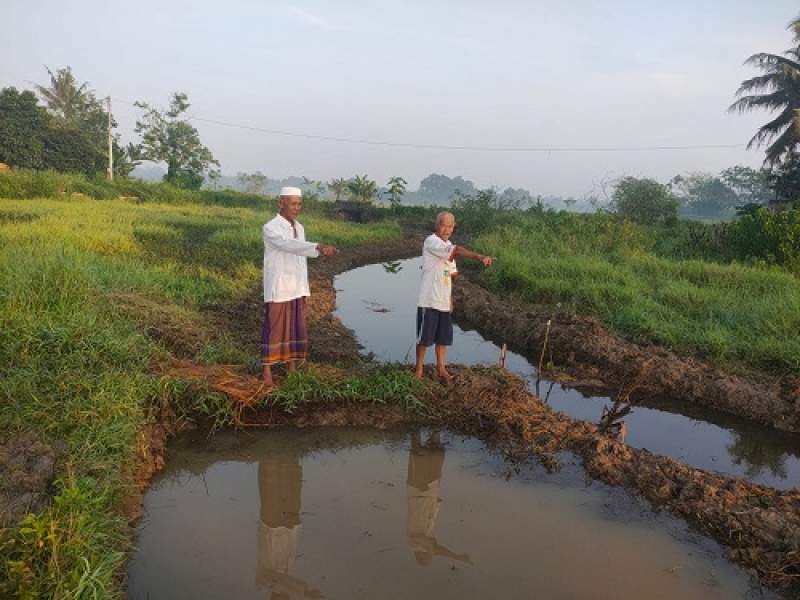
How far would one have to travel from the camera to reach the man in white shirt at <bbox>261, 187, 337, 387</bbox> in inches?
170

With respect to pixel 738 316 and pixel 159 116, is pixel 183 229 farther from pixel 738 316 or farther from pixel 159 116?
pixel 159 116

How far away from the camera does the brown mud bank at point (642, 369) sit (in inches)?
204

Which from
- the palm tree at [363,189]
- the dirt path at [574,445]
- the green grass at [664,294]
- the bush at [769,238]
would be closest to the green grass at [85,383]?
the dirt path at [574,445]

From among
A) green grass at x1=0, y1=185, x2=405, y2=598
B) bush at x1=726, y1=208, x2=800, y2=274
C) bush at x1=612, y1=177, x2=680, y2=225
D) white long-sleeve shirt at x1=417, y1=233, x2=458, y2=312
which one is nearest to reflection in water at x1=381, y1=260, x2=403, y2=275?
green grass at x1=0, y1=185, x2=405, y2=598

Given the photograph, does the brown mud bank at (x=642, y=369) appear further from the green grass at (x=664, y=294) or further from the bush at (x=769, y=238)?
the bush at (x=769, y=238)

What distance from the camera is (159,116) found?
32781 mm

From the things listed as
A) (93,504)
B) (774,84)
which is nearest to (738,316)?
(93,504)

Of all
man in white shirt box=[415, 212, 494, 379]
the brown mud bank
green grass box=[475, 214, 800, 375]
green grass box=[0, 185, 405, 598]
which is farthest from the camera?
green grass box=[475, 214, 800, 375]

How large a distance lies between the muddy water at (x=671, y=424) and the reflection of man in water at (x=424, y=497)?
5.33 feet

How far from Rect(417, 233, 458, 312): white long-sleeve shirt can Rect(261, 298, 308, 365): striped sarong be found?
3.35 feet

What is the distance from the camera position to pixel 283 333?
458cm

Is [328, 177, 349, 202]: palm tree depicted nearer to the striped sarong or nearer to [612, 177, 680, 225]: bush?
[612, 177, 680, 225]: bush

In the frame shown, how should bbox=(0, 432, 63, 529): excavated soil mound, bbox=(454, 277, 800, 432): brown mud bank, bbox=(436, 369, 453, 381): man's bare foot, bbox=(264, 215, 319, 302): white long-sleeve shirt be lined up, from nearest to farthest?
bbox=(0, 432, 63, 529): excavated soil mound < bbox=(264, 215, 319, 302): white long-sleeve shirt < bbox=(436, 369, 453, 381): man's bare foot < bbox=(454, 277, 800, 432): brown mud bank

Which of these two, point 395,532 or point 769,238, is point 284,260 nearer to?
point 395,532
